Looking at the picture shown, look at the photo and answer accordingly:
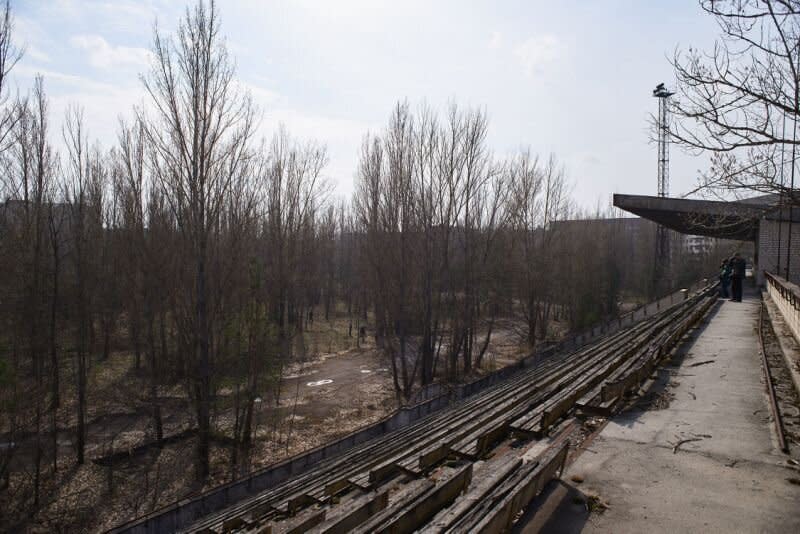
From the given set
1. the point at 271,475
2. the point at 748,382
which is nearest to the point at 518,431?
the point at 748,382

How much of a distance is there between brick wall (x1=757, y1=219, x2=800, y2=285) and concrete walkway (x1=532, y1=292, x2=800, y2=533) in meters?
16.2

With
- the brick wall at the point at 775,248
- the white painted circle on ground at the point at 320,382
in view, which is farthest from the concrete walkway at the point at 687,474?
the brick wall at the point at 775,248

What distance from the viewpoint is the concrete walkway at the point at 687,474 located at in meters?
3.56

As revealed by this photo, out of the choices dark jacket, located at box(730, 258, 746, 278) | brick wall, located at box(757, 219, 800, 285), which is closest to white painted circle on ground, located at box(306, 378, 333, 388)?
dark jacket, located at box(730, 258, 746, 278)

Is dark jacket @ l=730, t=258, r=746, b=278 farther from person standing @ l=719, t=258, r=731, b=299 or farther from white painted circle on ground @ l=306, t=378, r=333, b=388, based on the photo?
white painted circle on ground @ l=306, t=378, r=333, b=388

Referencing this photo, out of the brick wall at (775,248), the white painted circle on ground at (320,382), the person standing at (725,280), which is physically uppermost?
the brick wall at (775,248)

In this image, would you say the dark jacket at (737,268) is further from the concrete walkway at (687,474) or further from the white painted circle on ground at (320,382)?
the white painted circle on ground at (320,382)

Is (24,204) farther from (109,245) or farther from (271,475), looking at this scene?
(271,475)

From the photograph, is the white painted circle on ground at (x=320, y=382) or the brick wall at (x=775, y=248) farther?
the white painted circle on ground at (x=320, y=382)

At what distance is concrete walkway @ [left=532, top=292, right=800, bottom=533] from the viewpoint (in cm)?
356

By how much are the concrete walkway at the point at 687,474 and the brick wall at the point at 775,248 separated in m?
16.2

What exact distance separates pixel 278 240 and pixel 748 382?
22.0 meters

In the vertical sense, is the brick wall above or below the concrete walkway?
above

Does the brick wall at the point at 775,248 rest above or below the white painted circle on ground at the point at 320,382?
above
